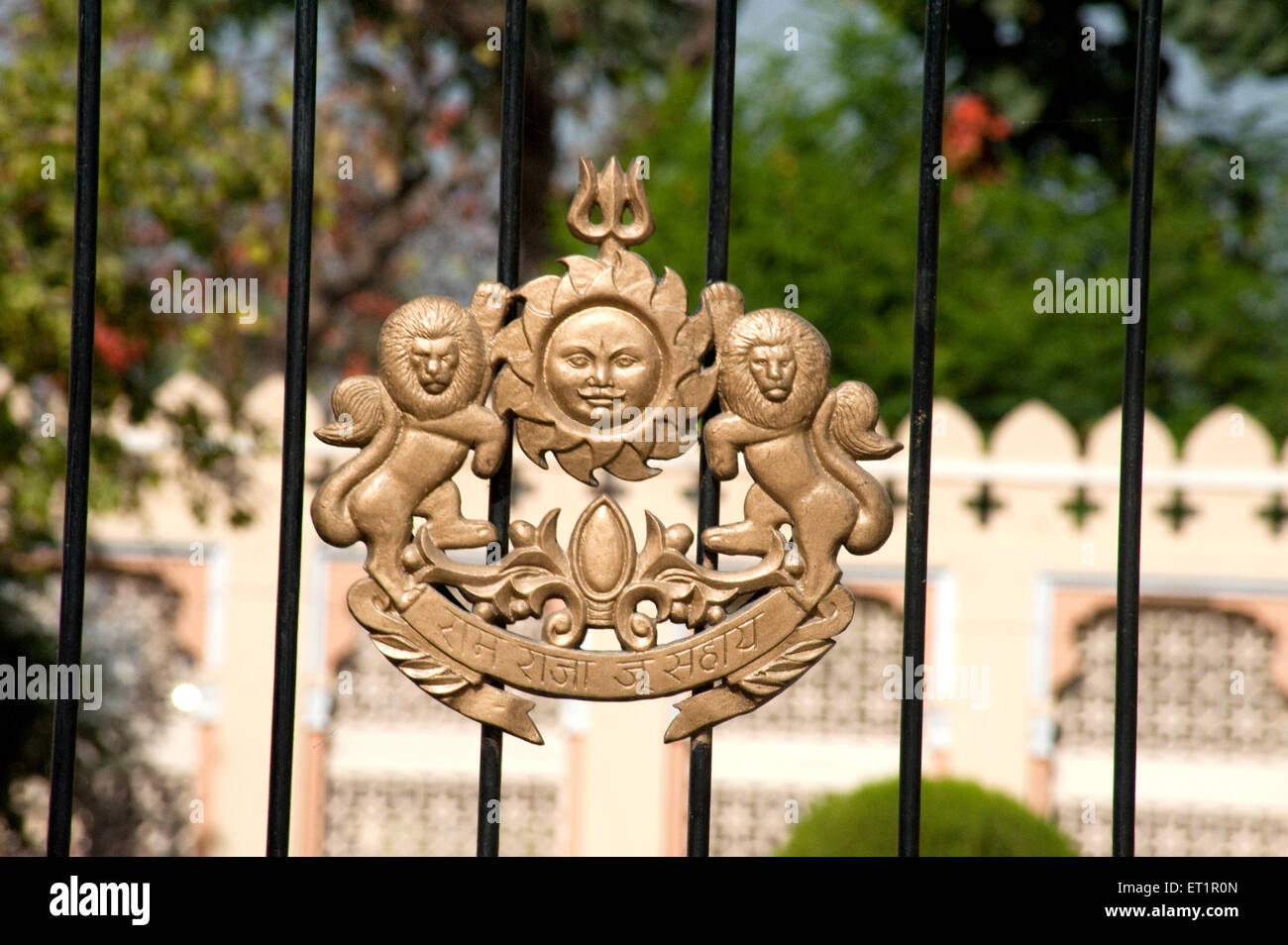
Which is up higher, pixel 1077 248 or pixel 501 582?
pixel 1077 248

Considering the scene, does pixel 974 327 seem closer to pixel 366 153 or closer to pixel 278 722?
pixel 366 153

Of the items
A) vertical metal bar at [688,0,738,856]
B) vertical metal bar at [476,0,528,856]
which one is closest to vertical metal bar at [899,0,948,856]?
vertical metal bar at [688,0,738,856]

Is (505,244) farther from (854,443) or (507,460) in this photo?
(854,443)

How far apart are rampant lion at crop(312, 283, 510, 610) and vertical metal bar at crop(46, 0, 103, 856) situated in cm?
23

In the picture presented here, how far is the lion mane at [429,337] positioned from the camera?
1227mm

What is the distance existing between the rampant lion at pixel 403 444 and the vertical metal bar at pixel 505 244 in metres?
0.03

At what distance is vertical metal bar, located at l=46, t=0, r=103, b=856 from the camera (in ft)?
4.13

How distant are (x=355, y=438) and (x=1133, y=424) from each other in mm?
728

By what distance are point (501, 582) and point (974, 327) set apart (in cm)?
628

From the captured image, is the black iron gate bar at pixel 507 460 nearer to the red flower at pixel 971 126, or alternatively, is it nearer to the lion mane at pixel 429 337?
the lion mane at pixel 429 337

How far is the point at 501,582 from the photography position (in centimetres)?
126

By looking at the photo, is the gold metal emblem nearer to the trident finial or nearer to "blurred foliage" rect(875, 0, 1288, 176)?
the trident finial
